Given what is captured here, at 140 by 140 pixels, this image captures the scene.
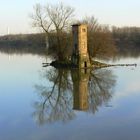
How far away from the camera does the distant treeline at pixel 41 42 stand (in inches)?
3661

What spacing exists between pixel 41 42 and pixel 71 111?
85858 mm

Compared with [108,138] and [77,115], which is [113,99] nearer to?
[77,115]

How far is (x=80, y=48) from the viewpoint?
144 ft

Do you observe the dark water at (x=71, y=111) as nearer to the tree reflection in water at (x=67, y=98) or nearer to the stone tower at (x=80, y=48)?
the tree reflection in water at (x=67, y=98)

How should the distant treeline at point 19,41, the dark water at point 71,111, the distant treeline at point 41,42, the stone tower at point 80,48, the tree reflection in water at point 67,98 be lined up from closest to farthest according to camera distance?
the dark water at point 71,111
the tree reflection in water at point 67,98
the stone tower at point 80,48
the distant treeline at point 41,42
the distant treeline at point 19,41

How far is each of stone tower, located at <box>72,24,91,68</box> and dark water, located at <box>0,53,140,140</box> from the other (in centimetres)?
1521

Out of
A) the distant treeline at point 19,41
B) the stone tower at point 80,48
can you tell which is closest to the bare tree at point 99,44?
the stone tower at point 80,48

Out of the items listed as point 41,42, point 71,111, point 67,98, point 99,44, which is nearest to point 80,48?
point 99,44

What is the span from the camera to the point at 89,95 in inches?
895

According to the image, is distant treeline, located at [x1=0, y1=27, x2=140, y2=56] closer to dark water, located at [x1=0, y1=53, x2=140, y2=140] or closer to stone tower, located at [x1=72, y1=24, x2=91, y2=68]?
stone tower, located at [x1=72, y1=24, x2=91, y2=68]

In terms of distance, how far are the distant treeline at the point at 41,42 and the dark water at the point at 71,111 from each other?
5271 centimetres

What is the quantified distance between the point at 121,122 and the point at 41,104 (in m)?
5.96

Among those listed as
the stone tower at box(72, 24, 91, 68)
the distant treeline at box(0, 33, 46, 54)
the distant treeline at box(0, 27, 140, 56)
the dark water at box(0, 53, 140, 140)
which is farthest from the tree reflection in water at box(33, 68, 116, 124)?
the distant treeline at box(0, 33, 46, 54)

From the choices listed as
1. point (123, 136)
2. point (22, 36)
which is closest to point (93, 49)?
point (123, 136)
